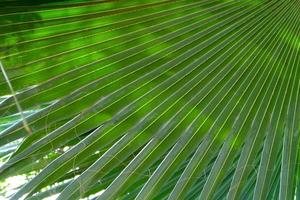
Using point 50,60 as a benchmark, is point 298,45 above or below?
below

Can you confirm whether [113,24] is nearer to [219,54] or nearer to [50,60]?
[50,60]

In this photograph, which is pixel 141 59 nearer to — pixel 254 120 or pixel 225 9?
pixel 225 9

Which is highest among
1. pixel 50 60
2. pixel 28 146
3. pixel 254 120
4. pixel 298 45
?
pixel 50 60

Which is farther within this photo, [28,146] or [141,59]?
[141,59]

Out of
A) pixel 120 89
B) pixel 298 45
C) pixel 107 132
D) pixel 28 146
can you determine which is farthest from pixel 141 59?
pixel 298 45

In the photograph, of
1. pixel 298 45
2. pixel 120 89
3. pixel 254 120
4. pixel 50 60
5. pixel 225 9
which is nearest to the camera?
pixel 50 60

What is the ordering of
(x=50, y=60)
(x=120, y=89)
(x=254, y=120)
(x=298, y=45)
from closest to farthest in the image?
(x=50, y=60) → (x=120, y=89) → (x=254, y=120) → (x=298, y=45)

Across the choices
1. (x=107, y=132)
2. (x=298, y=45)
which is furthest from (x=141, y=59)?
(x=298, y=45)
